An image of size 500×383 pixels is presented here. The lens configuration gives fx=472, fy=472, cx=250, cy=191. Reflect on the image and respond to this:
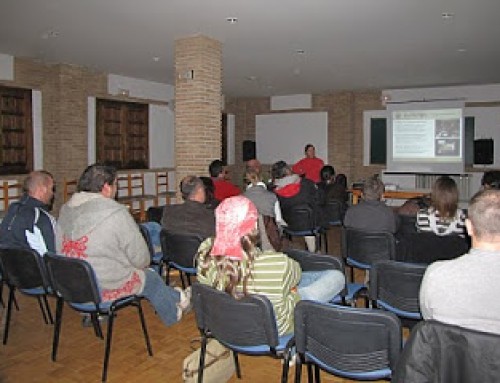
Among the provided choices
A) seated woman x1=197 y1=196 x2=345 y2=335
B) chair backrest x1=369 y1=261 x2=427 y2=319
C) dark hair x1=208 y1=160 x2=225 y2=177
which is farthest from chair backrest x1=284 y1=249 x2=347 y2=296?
dark hair x1=208 y1=160 x2=225 y2=177

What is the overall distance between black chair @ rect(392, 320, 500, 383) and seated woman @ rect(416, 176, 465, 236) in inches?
94.1

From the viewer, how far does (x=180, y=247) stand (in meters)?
3.93

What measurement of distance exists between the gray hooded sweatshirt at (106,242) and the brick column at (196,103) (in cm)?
352

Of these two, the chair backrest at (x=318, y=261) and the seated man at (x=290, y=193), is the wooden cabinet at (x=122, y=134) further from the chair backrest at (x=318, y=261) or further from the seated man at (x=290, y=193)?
the chair backrest at (x=318, y=261)

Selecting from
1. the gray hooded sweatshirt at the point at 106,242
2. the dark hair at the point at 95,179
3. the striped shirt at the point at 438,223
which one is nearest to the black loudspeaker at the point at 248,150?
the striped shirt at the point at 438,223

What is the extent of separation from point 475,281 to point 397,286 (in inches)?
40.1

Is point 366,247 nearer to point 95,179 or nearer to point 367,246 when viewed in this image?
point 367,246

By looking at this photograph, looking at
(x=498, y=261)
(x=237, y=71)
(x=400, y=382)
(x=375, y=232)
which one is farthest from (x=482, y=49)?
(x=400, y=382)

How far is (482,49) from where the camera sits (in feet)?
25.3

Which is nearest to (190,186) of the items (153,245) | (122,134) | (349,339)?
(153,245)

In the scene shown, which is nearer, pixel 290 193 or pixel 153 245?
pixel 153 245

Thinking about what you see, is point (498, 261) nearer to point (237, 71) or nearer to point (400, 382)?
point (400, 382)

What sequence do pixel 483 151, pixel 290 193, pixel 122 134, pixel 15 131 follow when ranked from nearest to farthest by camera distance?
pixel 290 193 → pixel 15 131 → pixel 122 134 → pixel 483 151

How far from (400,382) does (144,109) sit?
33.9ft
